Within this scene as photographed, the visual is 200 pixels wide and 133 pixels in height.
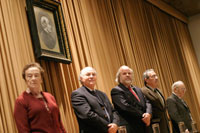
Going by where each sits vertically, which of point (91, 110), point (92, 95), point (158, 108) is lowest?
point (158, 108)

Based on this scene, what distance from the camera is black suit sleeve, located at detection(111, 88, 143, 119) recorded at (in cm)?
446

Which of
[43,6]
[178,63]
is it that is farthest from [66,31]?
[178,63]

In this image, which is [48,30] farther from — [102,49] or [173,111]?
[173,111]

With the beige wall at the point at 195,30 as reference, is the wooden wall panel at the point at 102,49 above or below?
below

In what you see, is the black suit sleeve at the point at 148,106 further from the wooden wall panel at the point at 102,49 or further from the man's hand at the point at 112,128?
the wooden wall panel at the point at 102,49

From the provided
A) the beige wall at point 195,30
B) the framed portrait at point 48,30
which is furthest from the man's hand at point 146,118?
the beige wall at point 195,30

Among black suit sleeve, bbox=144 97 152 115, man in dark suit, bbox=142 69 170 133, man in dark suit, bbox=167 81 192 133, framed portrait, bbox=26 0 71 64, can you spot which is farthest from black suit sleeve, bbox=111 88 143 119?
man in dark suit, bbox=167 81 192 133

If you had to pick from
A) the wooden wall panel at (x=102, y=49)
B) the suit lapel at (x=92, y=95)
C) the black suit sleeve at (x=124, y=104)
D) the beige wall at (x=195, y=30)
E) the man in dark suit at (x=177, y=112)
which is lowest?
the man in dark suit at (x=177, y=112)

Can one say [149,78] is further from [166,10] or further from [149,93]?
[166,10]

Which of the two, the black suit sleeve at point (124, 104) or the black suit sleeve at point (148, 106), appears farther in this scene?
the black suit sleeve at point (148, 106)

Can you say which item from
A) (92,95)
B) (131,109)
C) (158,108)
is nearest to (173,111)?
(158,108)

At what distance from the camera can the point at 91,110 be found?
3992 mm

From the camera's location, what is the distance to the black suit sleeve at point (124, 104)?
4461mm

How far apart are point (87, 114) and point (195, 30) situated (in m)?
9.68
